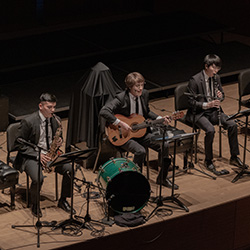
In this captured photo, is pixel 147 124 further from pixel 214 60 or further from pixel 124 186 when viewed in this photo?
pixel 214 60

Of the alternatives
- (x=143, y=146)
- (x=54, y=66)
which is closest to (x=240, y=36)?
(x=54, y=66)

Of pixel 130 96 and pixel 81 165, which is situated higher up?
pixel 130 96

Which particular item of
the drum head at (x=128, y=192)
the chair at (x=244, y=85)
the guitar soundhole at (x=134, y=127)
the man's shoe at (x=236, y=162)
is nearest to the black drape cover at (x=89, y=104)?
the guitar soundhole at (x=134, y=127)

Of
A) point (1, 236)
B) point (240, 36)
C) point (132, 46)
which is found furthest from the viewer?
point (240, 36)

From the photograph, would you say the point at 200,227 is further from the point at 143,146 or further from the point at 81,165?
the point at 81,165

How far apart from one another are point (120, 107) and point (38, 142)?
97 centimetres

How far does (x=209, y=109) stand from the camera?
25.7ft

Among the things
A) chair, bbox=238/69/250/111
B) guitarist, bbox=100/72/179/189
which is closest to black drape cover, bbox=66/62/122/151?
guitarist, bbox=100/72/179/189

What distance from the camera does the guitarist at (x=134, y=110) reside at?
7.07 metres

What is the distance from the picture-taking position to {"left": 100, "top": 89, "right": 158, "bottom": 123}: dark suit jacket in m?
7.07

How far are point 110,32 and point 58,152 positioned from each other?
425cm

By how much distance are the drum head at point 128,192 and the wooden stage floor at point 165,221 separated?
0.18 metres

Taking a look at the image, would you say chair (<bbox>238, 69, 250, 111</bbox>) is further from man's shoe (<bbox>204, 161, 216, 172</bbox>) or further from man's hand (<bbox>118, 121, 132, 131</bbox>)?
man's hand (<bbox>118, 121, 132, 131</bbox>)

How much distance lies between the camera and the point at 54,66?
10.4m
